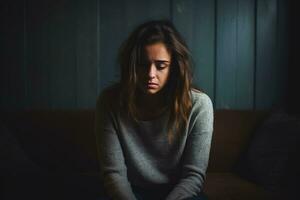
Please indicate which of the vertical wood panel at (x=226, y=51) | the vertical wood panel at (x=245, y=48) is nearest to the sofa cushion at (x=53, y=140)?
the vertical wood panel at (x=226, y=51)

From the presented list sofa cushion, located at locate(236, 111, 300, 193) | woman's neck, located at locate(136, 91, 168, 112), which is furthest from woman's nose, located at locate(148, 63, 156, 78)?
sofa cushion, located at locate(236, 111, 300, 193)

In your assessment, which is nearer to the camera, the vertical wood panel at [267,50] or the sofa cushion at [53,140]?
the sofa cushion at [53,140]

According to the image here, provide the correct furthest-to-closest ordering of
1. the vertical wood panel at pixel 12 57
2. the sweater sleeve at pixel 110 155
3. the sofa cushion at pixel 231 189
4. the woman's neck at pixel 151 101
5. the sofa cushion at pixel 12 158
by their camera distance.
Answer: the vertical wood panel at pixel 12 57, the sofa cushion at pixel 12 158, the sofa cushion at pixel 231 189, the woman's neck at pixel 151 101, the sweater sleeve at pixel 110 155

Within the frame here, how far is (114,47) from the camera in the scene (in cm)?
271

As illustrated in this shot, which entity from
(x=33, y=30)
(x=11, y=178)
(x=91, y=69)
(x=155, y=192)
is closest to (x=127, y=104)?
(x=155, y=192)

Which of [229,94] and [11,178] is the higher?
[229,94]

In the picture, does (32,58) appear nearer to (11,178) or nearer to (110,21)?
(110,21)

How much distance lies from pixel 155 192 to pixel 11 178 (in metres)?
0.78

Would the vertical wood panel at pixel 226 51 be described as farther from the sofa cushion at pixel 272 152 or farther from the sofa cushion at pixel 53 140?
the sofa cushion at pixel 53 140

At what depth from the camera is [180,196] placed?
1664mm

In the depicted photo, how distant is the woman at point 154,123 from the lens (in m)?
1.75

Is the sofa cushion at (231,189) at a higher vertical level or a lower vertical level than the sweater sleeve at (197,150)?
lower

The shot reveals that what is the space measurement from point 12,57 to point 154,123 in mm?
1252

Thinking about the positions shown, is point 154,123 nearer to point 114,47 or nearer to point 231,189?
point 231,189
